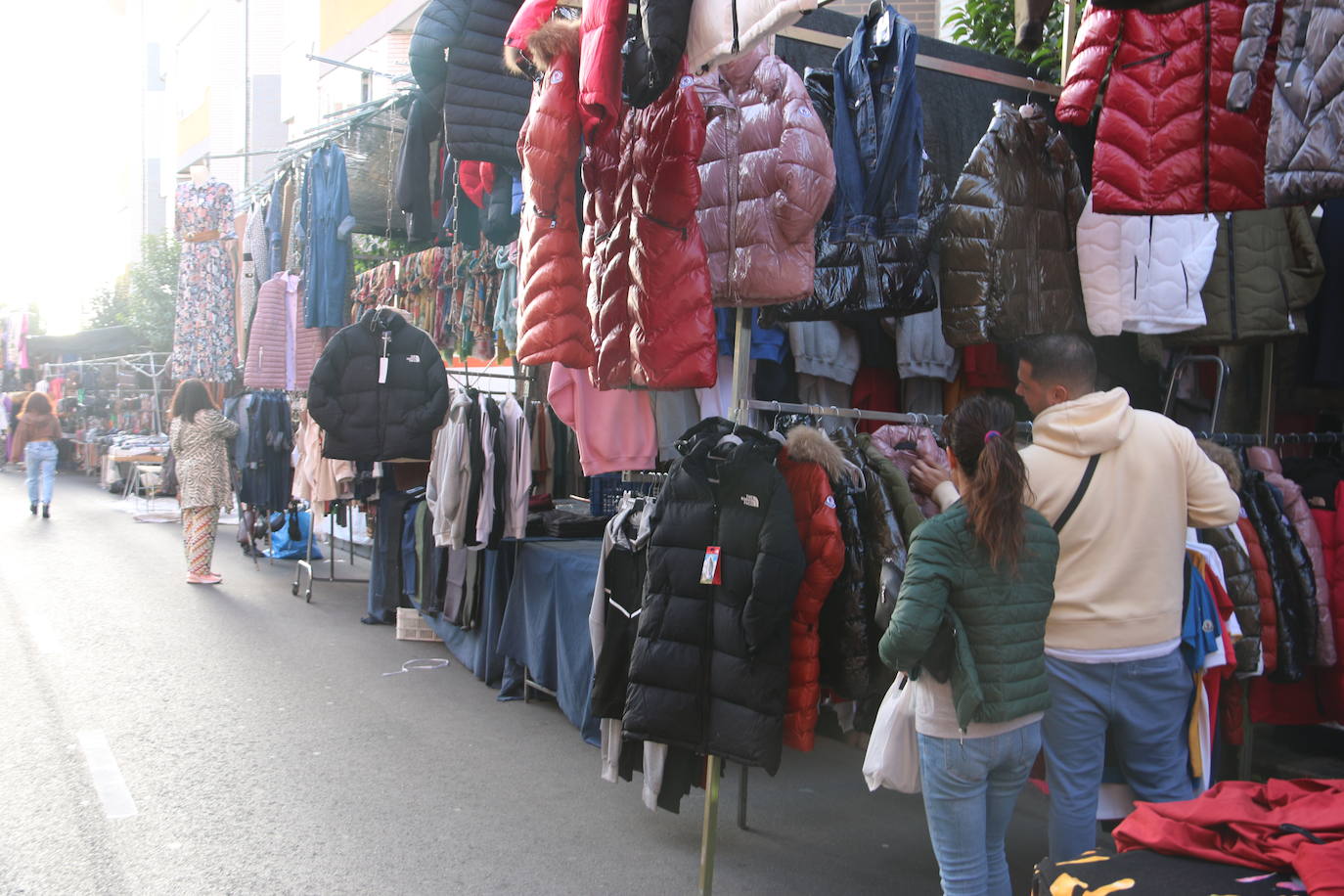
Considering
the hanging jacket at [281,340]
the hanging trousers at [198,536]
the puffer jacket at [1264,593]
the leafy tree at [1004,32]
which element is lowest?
the hanging trousers at [198,536]

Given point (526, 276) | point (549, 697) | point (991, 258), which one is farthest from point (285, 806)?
point (991, 258)

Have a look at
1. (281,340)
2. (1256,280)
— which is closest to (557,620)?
(1256,280)

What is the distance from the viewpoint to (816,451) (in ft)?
14.3

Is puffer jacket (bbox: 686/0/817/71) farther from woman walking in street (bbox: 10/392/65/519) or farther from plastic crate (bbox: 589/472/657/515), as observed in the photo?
woman walking in street (bbox: 10/392/65/519)

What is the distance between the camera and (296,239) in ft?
35.4

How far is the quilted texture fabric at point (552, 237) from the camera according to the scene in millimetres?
4355

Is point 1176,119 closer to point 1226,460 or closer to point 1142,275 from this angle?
point 1142,275

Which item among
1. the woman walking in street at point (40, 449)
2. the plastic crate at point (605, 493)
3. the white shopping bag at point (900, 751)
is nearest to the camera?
the white shopping bag at point (900, 751)

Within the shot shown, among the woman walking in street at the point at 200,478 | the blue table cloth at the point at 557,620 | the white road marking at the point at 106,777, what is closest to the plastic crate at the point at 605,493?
the blue table cloth at the point at 557,620

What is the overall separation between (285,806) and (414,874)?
1.06m

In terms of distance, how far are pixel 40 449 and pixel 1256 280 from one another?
1788cm

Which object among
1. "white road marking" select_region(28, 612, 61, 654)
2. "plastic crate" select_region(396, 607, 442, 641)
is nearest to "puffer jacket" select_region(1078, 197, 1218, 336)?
"plastic crate" select_region(396, 607, 442, 641)

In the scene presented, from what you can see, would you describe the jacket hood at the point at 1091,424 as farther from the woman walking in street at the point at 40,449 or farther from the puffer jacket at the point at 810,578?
the woman walking in street at the point at 40,449

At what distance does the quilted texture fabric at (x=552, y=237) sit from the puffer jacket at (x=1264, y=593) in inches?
119
